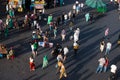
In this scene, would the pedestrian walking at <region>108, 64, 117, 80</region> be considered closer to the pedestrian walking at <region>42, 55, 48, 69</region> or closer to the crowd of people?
the crowd of people

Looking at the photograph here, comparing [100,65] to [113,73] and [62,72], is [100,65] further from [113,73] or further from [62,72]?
[62,72]

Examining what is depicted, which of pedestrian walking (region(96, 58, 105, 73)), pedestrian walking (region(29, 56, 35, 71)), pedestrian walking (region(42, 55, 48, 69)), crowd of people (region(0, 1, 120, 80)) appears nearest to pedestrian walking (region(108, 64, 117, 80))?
crowd of people (region(0, 1, 120, 80))

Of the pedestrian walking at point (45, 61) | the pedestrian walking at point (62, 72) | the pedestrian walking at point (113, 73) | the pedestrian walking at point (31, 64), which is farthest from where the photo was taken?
the pedestrian walking at point (45, 61)

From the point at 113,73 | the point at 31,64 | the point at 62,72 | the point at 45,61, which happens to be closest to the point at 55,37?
the point at 45,61

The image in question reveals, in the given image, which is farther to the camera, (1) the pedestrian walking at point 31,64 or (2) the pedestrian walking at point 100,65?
(2) the pedestrian walking at point 100,65

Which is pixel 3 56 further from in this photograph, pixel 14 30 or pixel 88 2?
pixel 88 2

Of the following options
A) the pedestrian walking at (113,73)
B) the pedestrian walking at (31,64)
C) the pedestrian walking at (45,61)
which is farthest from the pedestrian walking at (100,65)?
the pedestrian walking at (31,64)

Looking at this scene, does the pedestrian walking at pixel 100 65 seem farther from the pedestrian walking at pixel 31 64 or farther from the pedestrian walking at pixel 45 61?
the pedestrian walking at pixel 31 64

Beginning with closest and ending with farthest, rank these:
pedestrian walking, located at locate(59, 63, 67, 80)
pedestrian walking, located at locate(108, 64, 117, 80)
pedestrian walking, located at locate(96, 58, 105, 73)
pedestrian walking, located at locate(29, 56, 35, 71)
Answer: pedestrian walking, located at locate(59, 63, 67, 80) < pedestrian walking, located at locate(108, 64, 117, 80) < pedestrian walking, located at locate(29, 56, 35, 71) < pedestrian walking, located at locate(96, 58, 105, 73)

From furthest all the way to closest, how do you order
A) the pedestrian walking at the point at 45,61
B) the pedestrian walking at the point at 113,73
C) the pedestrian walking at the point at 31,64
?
the pedestrian walking at the point at 45,61
the pedestrian walking at the point at 31,64
the pedestrian walking at the point at 113,73

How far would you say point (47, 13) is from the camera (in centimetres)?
3691

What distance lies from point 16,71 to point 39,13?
1279 cm

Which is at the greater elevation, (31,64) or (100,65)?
(31,64)

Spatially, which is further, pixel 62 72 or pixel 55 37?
pixel 55 37
